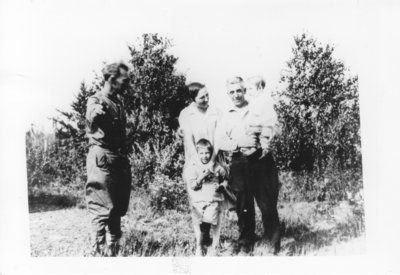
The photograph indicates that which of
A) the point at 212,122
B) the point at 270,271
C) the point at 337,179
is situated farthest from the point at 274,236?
the point at 212,122

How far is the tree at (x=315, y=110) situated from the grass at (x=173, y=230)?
0.25m

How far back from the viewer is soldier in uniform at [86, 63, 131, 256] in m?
2.73

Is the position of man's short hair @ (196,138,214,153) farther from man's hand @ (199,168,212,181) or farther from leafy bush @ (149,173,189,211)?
leafy bush @ (149,173,189,211)

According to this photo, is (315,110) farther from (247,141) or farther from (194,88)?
(194,88)

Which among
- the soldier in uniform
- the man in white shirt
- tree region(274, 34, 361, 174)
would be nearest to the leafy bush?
the soldier in uniform

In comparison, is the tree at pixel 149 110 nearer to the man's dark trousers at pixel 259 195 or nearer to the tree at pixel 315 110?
the man's dark trousers at pixel 259 195

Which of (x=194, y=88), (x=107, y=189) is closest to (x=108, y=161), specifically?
(x=107, y=189)

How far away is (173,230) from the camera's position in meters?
2.73

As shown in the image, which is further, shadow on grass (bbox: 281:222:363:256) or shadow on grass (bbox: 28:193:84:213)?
shadow on grass (bbox: 28:193:84:213)

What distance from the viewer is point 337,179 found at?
2662 millimetres

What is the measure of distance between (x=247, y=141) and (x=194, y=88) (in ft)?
1.29

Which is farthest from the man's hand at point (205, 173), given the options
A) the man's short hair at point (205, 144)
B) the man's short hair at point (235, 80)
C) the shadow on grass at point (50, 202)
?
the shadow on grass at point (50, 202)

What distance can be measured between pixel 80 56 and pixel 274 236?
55.1 inches

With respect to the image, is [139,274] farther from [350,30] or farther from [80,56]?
[350,30]
